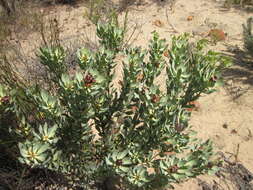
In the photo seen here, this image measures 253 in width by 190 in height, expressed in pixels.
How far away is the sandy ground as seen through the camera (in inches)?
118

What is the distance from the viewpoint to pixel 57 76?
1.98 m

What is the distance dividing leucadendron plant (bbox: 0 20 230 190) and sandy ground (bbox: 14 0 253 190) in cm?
88

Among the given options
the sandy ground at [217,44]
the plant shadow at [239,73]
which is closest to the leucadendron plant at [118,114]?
the sandy ground at [217,44]

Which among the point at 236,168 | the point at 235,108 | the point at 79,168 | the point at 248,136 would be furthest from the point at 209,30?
the point at 79,168

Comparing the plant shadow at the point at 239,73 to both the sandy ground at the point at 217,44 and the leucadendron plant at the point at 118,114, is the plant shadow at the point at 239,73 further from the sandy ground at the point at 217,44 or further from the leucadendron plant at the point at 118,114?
the leucadendron plant at the point at 118,114

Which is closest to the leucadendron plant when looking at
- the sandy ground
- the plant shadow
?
the sandy ground

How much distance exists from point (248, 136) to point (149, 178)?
1804mm

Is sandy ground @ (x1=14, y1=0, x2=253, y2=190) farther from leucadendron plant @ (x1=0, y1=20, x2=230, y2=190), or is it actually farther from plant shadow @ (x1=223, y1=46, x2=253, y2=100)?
leucadendron plant @ (x1=0, y1=20, x2=230, y2=190)

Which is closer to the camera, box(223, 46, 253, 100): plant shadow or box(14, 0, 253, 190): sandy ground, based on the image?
box(14, 0, 253, 190): sandy ground

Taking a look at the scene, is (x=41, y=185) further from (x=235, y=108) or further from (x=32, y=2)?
(x=32, y=2)

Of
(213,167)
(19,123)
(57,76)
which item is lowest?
(213,167)

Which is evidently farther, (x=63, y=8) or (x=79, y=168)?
(x=63, y=8)

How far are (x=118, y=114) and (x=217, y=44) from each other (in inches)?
114

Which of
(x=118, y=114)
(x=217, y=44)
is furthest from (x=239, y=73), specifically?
(x=118, y=114)
